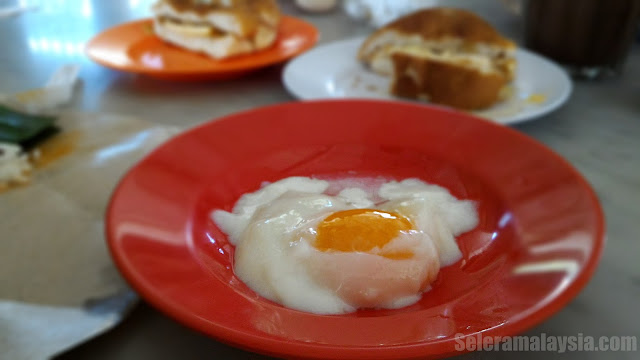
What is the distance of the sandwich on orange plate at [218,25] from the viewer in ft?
5.02

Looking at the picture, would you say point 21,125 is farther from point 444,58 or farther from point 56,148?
point 444,58

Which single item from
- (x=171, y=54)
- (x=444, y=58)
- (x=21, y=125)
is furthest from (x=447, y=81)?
(x=21, y=125)

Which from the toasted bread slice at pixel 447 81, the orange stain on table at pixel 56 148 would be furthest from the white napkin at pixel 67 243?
the toasted bread slice at pixel 447 81

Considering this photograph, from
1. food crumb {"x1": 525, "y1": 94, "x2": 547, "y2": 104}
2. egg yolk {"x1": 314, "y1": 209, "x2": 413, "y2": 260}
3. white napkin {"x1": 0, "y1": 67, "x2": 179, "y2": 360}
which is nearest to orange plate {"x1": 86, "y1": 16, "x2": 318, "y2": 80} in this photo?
white napkin {"x1": 0, "y1": 67, "x2": 179, "y2": 360}

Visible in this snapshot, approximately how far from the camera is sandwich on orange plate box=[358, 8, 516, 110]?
126cm

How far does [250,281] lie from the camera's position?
0.62 metres

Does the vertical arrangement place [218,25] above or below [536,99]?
above

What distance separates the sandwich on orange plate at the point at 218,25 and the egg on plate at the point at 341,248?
2.92 ft

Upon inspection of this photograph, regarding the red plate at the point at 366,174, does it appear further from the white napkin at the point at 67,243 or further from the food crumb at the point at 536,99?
the food crumb at the point at 536,99

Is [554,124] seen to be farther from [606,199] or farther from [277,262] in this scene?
[277,262]

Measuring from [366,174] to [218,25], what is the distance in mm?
Result: 918

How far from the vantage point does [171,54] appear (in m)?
1.59

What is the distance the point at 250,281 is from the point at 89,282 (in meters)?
0.25

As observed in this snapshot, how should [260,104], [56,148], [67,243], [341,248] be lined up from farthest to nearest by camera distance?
[260,104] → [56,148] → [67,243] → [341,248]
